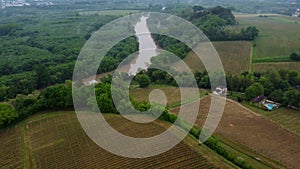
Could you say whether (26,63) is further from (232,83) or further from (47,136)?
(232,83)

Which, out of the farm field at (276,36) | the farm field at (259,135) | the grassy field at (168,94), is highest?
the farm field at (276,36)

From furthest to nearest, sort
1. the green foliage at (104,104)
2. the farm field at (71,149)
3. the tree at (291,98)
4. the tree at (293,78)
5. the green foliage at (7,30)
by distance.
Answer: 1. the green foliage at (7,30)
2. the tree at (293,78)
3. the tree at (291,98)
4. the green foliage at (104,104)
5. the farm field at (71,149)

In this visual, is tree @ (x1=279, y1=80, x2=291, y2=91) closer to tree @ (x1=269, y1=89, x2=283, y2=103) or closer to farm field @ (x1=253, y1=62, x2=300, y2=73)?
tree @ (x1=269, y1=89, x2=283, y2=103)

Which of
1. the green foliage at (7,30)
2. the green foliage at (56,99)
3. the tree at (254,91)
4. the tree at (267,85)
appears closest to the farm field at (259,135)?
the tree at (254,91)

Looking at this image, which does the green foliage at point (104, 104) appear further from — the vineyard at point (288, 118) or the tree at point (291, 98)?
the tree at point (291, 98)

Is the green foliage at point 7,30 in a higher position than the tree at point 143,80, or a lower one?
higher

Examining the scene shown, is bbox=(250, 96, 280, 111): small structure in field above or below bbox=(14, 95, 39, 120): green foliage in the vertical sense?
below

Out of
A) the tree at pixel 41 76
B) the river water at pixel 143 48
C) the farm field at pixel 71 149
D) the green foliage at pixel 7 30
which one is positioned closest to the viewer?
the farm field at pixel 71 149

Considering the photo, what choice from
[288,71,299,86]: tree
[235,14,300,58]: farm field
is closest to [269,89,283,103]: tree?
[288,71,299,86]: tree
